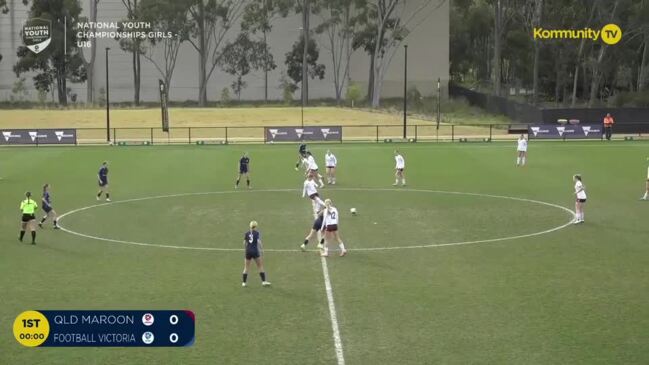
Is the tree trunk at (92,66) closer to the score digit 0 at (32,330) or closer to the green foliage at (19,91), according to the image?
the green foliage at (19,91)

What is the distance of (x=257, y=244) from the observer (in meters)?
20.5

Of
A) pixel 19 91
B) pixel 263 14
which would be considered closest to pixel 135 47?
pixel 19 91

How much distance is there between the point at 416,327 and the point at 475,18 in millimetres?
115703

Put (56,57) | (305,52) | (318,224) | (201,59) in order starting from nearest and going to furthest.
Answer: (318,224)
(56,57)
(305,52)
(201,59)

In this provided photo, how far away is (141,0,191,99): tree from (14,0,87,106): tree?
8737 mm

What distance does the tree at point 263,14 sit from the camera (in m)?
99.7

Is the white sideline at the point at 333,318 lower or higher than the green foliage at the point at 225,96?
lower

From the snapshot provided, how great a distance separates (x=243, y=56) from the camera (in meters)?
102

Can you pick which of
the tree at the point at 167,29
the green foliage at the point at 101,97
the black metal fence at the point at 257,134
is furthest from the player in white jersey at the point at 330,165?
the green foliage at the point at 101,97

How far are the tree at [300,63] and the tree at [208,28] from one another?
A: 8276 mm

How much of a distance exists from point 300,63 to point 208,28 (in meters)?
12.5

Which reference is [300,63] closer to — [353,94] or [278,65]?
[278,65]

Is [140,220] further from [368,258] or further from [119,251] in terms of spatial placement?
[368,258]

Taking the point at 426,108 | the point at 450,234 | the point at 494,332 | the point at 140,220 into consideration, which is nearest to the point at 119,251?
the point at 140,220
